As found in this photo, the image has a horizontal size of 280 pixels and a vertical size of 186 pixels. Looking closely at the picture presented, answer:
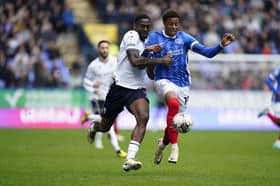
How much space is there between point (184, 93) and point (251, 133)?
569 inches

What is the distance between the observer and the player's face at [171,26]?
13641 millimetres

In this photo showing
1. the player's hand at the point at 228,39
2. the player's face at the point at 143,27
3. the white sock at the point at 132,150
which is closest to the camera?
the white sock at the point at 132,150

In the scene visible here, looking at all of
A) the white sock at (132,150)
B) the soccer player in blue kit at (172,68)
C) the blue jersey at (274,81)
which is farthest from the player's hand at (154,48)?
the blue jersey at (274,81)

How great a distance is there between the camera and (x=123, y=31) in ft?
108

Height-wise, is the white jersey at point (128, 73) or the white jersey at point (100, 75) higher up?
the white jersey at point (128, 73)

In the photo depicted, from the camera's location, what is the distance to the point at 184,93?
14031mm

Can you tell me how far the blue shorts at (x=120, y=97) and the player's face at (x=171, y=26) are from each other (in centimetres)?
112

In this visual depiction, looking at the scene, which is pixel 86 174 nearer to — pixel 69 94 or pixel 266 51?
pixel 69 94

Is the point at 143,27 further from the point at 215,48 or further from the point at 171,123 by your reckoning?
the point at 171,123

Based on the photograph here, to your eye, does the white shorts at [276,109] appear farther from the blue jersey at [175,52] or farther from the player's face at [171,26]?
the player's face at [171,26]

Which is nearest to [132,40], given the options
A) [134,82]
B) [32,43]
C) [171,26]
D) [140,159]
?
[134,82]

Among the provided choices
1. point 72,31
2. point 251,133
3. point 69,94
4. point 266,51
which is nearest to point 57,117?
point 69,94

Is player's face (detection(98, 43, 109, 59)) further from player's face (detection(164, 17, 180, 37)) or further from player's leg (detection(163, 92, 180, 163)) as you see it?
player's leg (detection(163, 92, 180, 163))

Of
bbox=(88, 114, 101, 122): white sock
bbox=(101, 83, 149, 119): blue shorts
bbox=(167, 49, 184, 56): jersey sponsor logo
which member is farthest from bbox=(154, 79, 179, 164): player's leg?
bbox=(88, 114, 101, 122): white sock
